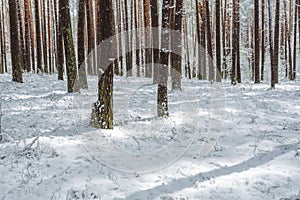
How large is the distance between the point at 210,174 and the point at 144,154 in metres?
1.55

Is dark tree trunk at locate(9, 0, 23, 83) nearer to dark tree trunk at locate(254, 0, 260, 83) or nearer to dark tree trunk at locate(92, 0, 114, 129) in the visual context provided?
dark tree trunk at locate(92, 0, 114, 129)

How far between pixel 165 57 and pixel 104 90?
258 cm

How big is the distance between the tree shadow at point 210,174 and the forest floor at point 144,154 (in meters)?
0.02

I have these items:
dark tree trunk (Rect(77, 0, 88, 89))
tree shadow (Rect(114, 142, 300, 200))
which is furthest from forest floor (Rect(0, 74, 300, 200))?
dark tree trunk (Rect(77, 0, 88, 89))

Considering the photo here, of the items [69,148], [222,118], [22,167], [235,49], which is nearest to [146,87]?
[222,118]

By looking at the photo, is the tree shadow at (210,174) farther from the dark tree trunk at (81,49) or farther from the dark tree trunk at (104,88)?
the dark tree trunk at (81,49)

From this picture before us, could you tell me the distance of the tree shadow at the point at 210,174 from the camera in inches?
211

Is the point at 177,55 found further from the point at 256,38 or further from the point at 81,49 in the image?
the point at 256,38

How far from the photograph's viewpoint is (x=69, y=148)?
21.7 feet

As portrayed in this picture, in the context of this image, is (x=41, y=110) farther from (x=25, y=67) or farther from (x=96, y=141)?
(x=25, y=67)

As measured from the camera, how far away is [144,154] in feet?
22.9

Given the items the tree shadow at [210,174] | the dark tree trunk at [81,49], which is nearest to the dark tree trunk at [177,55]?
the dark tree trunk at [81,49]

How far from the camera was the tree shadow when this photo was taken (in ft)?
17.6

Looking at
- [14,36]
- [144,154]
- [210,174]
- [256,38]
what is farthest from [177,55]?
[256,38]
